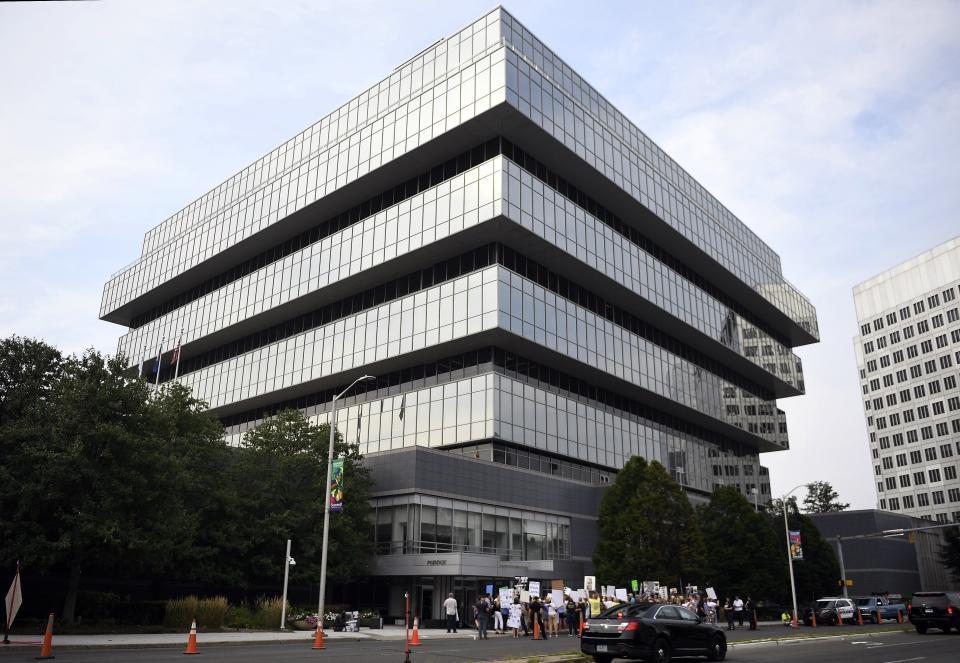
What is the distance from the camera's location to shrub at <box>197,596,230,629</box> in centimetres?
3275

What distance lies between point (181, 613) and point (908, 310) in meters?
133

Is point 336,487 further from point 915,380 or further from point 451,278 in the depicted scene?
point 915,380

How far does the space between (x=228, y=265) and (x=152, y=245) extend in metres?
20.3

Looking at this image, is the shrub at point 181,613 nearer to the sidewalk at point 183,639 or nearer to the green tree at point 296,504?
the sidewalk at point 183,639

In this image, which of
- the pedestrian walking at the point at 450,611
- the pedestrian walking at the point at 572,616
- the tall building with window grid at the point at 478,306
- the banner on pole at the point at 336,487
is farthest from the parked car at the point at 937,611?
the banner on pole at the point at 336,487

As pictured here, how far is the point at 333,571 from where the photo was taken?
1704 inches

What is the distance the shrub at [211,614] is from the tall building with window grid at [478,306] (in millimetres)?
15801

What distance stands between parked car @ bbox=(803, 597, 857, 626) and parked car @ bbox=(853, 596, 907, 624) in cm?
197

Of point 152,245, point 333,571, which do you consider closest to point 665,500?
point 333,571

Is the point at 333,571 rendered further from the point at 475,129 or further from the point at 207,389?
the point at 207,389

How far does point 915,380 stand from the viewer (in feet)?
422

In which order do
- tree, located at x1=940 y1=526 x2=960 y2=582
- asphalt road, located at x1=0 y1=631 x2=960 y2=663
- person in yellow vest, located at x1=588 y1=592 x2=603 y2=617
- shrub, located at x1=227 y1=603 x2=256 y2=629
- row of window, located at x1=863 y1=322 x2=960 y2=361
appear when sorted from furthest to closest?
row of window, located at x1=863 y1=322 x2=960 y2=361
tree, located at x1=940 y1=526 x2=960 y2=582
person in yellow vest, located at x1=588 y1=592 x2=603 y2=617
shrub, located at x1=227 y1=603 x2=256 y2=629
asphalt road, located at x1=0 y1=631 x2=960 y2=663

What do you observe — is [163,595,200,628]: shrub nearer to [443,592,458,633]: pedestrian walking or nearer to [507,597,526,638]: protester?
[443,592,458,633]: pedestrian walking

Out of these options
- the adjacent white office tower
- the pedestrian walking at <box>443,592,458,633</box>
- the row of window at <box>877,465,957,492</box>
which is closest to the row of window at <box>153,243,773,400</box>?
the pedestrian walking at <box>443,592,458,633</box>
